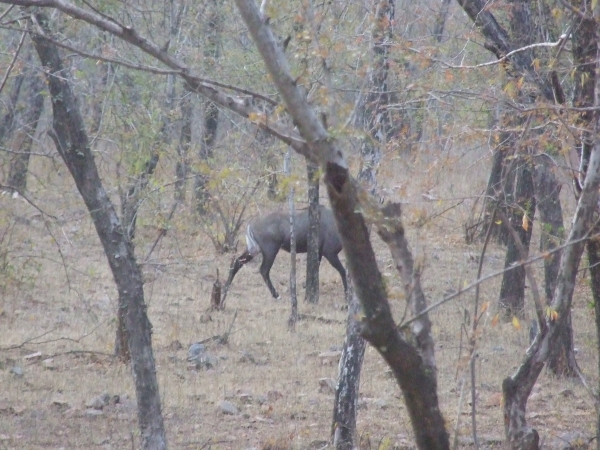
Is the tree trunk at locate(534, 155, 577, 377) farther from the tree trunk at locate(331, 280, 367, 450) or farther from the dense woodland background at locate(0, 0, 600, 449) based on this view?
the tree trunk at locate(331, 280, 367, 450)

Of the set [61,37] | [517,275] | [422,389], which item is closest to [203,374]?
[61,37]

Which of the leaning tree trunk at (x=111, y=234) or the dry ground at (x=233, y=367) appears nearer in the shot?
the leaning tree trunk at (x=111, y=234)

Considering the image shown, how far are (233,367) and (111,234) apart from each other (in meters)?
4.00

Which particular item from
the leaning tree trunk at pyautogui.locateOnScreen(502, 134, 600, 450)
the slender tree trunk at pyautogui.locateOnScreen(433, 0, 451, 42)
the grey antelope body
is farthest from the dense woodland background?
the grey antelope body

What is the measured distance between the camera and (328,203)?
29.8 feet

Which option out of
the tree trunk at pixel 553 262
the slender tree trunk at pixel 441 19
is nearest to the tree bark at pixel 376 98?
the slender tree trunk at pixel 441 19

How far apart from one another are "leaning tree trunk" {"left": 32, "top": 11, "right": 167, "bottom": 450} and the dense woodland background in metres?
0.02

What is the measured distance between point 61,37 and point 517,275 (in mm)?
7262

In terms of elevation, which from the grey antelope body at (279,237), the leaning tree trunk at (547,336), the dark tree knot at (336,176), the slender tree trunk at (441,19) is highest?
the slender tree trunk at (441,19)

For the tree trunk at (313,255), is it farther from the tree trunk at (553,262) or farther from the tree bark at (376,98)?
the tree bark at (376,98)

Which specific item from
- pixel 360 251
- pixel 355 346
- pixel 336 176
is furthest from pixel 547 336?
pixel 355 346

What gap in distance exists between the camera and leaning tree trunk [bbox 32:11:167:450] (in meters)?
6.28

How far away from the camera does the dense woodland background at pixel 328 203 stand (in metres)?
4.09

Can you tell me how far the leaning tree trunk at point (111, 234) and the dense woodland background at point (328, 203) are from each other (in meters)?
0.02
